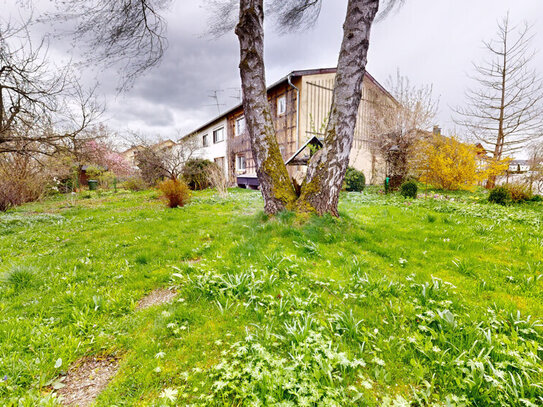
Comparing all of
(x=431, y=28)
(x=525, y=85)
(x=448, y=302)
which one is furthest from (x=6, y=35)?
(x=525, y=85)

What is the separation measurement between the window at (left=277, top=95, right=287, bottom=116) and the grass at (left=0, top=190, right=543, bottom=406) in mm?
11289

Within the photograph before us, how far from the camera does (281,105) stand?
13.2 meters

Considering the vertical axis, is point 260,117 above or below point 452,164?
above

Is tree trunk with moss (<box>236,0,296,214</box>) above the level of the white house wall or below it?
below

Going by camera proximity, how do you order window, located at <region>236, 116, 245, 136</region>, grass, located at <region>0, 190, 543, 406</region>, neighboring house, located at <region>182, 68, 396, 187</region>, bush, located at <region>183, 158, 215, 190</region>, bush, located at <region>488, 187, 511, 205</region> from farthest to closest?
1. window, located at <region>236, 116, 245, 136</region>
2. bush, located at <region>183, 158, 215, 190</region>
3. neighboring house, located at <region>182, 68, 396, 187</region>
4. bush, located at <region>488, 187, 511, 205</region>
5. grass, located at <region>0, 190, 543, 406</region>

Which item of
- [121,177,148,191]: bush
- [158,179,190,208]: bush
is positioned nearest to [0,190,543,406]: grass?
[158,179,190,208]: bush

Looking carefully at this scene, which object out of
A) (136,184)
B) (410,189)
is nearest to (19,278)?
(410,189)

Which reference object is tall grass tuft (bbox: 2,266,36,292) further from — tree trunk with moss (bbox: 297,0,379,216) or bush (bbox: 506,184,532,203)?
bush (bbox: 506,184,532,203)

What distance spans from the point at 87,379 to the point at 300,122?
12360 millimetres

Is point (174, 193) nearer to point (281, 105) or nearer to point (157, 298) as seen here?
point (157, 298)

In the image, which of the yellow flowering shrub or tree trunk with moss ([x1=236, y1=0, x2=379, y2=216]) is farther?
the yellow flowering shrub

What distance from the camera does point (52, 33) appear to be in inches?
164


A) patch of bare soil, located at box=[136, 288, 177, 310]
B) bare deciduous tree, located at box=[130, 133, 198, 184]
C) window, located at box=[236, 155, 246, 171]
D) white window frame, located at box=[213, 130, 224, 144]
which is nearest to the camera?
patch of bare soil, located at box=[136, 288, 177, 310]

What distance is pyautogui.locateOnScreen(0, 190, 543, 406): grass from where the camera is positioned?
1.19m
